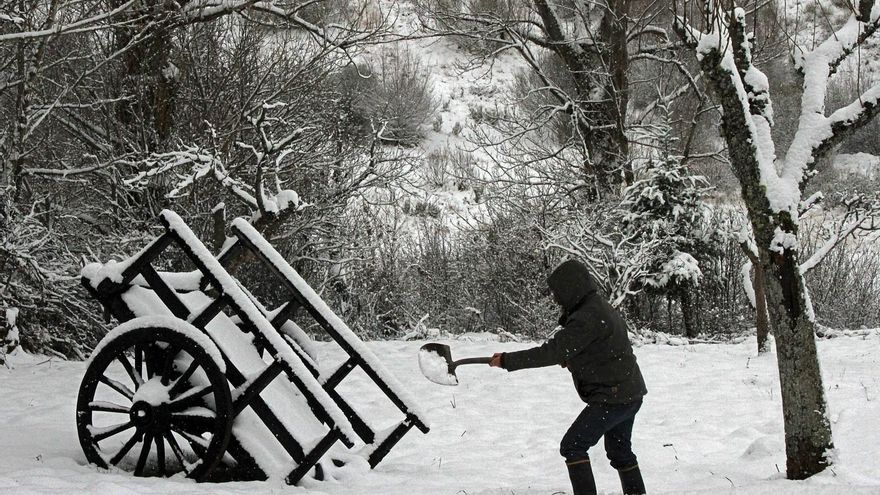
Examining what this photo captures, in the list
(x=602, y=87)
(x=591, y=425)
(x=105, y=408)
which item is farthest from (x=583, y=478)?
(x=602, y=87)

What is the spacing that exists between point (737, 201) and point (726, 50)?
Result: 13.5m

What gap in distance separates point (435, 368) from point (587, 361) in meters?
0.93

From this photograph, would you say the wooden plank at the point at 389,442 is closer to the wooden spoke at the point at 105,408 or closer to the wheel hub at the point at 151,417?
the wheel hub at the point at 151,417

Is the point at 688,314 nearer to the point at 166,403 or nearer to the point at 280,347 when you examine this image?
the point at 280,347

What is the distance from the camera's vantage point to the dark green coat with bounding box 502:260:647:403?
3928 mm

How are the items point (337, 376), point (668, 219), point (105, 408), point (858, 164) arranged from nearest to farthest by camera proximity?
1. point (105, 408)
2. point (337, 376)
3. point (668, 219)
4. point (858, 164)

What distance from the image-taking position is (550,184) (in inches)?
525

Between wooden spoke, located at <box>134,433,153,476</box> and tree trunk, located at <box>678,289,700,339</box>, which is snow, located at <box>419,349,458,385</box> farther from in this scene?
tree trunk, located at <box>678,289,700,339</box>

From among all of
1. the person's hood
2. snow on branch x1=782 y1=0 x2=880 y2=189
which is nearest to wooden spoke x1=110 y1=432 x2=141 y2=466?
the person's hood

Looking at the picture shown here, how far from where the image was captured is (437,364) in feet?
14.7

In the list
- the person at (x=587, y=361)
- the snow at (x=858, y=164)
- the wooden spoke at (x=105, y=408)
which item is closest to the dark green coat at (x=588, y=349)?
the person at (x=587, y=361)

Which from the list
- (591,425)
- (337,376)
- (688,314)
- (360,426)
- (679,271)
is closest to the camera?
(591,425)

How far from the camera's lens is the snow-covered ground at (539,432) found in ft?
14.0

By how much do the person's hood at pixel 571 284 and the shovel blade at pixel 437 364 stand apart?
29.5 inches
